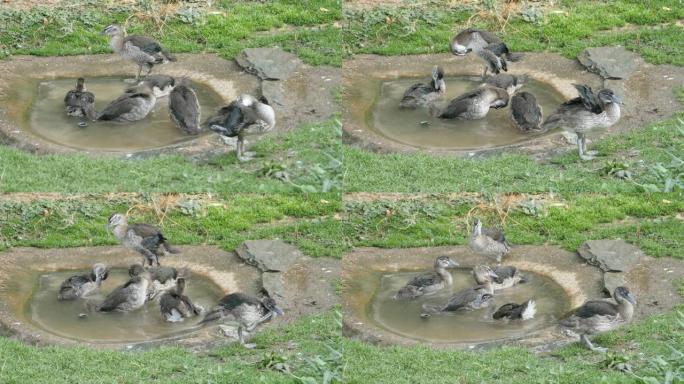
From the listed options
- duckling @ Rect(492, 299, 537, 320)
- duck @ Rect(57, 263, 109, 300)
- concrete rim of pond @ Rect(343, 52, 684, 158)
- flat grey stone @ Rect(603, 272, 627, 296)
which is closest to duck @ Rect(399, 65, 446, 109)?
concrete rim of pond @ Rect(343, 52, 684, 158)

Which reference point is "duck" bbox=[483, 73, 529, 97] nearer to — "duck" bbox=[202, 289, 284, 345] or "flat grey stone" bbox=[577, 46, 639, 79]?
"flat grey stone" bbox=[577, 46, 639, 79]

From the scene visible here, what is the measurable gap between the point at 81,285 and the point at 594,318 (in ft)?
17.0

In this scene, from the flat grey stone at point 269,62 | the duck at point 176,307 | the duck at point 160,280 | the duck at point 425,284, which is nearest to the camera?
the duck at point 425,284

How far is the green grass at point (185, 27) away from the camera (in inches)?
762

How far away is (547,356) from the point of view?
54.7 ft

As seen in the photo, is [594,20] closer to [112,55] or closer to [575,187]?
[575,187]

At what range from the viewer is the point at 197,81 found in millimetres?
19188

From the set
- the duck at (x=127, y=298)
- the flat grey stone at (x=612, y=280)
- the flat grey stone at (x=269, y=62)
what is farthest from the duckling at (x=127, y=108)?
the flat grey stone at (x=612, y=280)

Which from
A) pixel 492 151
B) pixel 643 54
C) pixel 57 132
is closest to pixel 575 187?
pixel 492 151

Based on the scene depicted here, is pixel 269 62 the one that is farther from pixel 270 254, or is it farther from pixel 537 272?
pixel 537 272

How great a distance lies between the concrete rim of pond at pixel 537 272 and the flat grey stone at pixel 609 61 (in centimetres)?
220

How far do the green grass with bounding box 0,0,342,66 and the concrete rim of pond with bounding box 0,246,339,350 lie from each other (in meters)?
2.44

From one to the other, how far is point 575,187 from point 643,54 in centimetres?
260

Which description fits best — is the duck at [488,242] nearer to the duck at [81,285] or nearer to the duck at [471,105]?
the duck at [471,105]
